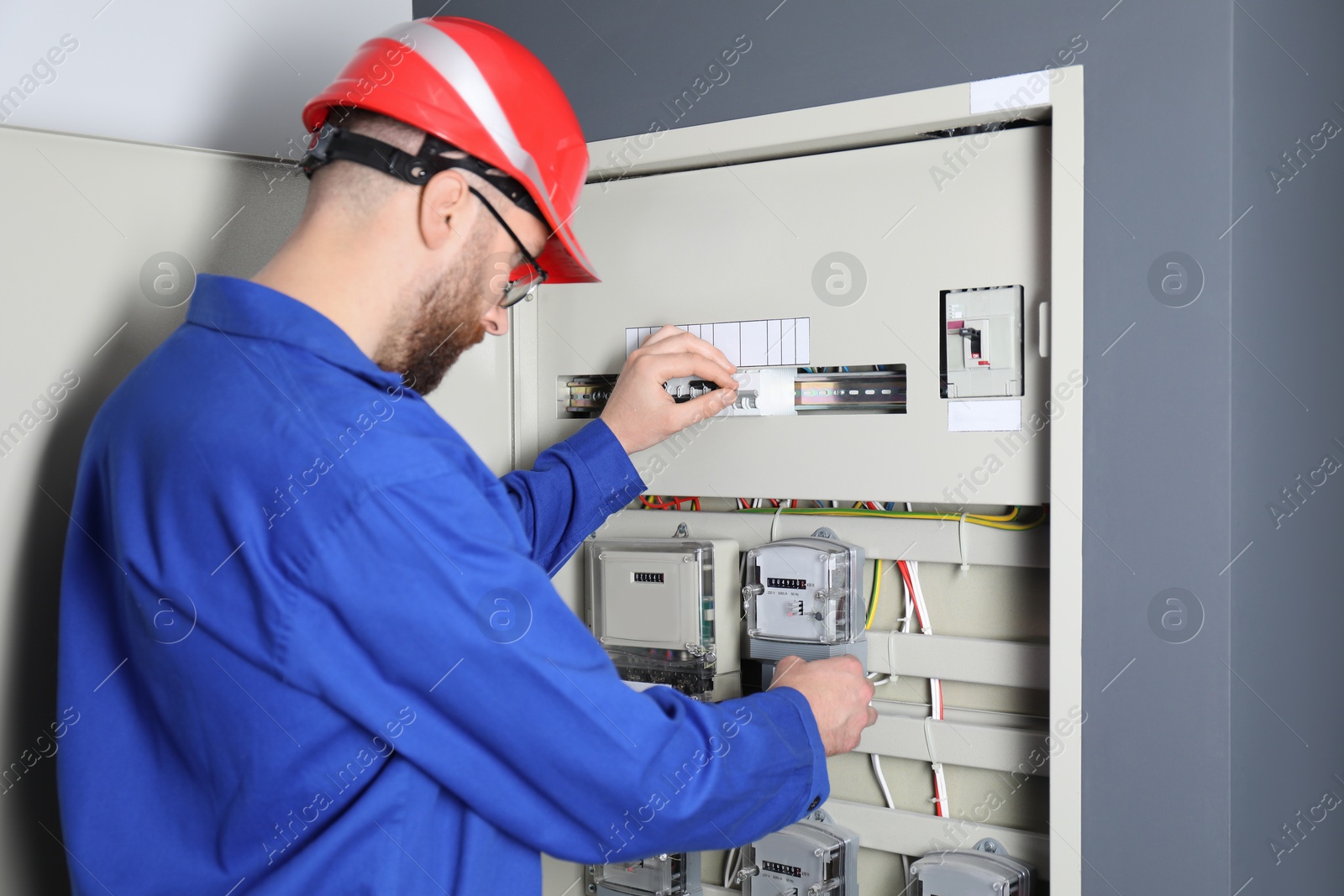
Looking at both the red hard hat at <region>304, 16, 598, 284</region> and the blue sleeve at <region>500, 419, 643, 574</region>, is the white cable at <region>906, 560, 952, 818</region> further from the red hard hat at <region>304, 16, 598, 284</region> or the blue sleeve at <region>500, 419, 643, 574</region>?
the red hard hat at <region>304, 16, 598, 284</region>

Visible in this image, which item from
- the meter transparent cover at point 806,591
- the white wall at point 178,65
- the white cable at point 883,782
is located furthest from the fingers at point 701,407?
the white wall at point 178,65

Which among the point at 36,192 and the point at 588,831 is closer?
the point at 588,831

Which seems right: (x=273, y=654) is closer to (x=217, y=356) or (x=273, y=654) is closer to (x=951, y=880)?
(x=217, y=356)

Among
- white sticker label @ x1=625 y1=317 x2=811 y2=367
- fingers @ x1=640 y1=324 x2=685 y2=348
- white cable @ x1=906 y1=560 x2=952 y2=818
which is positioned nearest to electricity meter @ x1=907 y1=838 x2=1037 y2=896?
white cable @ x1=906 y1=560 x2=952 y2=818

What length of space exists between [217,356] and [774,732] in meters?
0.66

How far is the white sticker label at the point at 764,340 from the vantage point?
58.9 inches

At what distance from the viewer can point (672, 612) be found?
1575mm

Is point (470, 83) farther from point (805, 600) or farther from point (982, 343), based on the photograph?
point (805, 600)

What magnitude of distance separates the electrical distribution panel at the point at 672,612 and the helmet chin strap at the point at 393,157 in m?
0.74

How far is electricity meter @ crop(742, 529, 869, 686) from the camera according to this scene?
4.79ft

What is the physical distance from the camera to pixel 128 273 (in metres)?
1.17

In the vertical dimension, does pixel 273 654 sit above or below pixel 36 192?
below

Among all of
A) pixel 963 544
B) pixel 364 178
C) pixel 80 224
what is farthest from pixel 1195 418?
pixel 80 224

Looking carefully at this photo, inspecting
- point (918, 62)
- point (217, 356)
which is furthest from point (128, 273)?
point (918, 62)
